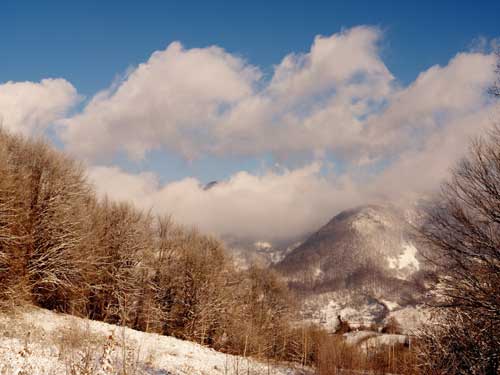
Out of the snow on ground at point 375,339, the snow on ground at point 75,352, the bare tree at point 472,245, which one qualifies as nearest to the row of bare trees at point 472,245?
the bare tree at point 472,245

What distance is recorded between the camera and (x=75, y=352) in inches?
648

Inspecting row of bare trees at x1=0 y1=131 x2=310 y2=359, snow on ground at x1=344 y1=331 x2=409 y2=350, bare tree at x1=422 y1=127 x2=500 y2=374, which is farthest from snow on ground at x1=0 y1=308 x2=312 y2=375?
snow on ground at x1=344 y1=331 x2=409 y2=350

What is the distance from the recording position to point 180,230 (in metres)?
52.2

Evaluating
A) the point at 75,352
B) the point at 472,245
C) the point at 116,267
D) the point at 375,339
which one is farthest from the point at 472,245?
the point at 375,339

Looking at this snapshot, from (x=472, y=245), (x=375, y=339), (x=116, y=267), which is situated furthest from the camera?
(x=375, y=339)

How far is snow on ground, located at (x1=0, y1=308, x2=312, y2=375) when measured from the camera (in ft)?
43.0

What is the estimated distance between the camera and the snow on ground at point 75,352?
43.0 ft

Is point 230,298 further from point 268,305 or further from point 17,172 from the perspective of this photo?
point 17,172

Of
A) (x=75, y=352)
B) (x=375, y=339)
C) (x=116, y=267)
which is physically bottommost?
(x=75, y=352)

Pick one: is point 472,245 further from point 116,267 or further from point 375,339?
point 375,339

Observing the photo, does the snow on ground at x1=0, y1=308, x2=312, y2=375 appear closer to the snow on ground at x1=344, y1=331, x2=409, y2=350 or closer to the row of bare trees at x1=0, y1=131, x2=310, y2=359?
the row of bare trees at x1=0, y1=131, x2=310, y2=359

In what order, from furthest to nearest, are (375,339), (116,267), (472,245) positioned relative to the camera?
(375,339), (116,267), (472,245)

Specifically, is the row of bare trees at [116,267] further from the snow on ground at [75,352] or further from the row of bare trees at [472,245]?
the row of bare trees at [472,245]

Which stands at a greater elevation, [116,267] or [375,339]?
[116,267]
